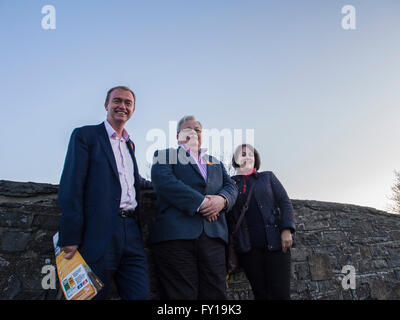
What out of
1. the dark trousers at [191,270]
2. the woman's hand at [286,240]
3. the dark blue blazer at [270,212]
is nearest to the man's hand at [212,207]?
the dark trousers at [191,270]

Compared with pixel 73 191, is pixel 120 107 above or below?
above

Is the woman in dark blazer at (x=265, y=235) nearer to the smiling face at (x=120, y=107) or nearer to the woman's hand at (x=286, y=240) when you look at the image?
the woman's hand at (x=286, y=240)

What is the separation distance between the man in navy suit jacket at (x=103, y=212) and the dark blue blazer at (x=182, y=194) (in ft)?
0.79

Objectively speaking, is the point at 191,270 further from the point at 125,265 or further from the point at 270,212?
the point at 270,212

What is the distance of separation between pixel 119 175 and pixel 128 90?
78 cm

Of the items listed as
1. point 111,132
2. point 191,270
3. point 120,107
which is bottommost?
point 191,270

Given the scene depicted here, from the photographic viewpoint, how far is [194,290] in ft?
6.54

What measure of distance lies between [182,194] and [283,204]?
1095 millimetres

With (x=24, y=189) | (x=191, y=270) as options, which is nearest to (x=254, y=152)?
(x=191, y=270)

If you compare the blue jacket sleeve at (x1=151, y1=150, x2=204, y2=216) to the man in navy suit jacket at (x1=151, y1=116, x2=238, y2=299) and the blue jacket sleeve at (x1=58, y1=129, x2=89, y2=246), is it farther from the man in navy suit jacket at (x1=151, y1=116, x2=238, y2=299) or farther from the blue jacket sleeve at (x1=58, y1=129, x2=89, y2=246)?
the blue jacket sleeve at (x1=58, y1=129, x2=89, y2=246)

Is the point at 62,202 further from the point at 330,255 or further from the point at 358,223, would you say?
the point at 358,223

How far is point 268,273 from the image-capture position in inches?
93.5

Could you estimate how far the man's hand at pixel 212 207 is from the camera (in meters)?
2.17
